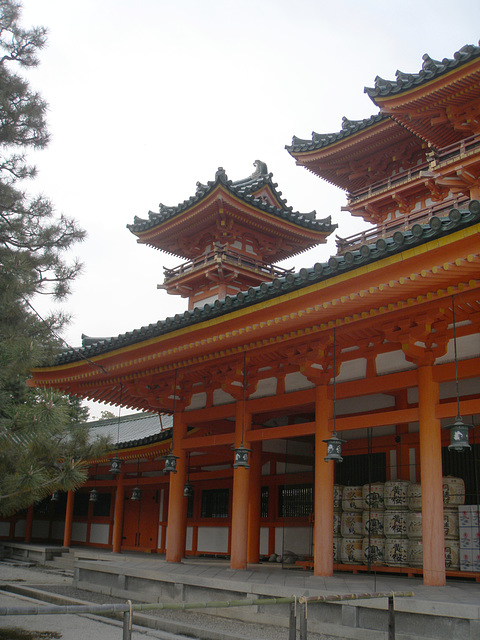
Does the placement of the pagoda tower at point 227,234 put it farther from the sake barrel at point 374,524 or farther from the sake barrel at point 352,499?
the sake barrel at point 374,524

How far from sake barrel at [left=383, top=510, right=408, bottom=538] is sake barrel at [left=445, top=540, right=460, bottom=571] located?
2.82ft

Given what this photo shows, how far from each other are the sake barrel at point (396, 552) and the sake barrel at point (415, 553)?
0.09m

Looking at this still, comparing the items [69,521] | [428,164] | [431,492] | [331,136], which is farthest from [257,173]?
[431,492]

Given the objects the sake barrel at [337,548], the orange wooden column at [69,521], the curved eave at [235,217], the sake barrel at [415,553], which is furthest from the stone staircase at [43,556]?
the sake barrel at [415,553]

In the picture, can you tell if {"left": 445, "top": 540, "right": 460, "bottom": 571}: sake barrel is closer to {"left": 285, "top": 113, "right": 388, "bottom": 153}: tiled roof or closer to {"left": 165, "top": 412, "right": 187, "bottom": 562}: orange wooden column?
{"left": 165, "top": 412, "right": 187, "bottom": 562}: orange wooden column

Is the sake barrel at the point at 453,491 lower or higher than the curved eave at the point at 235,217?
lower

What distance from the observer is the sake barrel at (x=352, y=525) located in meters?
11.6

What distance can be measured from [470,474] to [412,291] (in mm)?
4421

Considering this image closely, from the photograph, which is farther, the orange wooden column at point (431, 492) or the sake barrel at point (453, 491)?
the sake barrel at point (453, 491)

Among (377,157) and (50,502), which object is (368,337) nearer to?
(377,157)

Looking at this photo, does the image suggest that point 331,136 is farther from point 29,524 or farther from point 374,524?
point 29,524

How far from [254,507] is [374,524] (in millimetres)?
2826

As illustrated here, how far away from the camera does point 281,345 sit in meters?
10.2

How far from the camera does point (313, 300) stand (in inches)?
333
